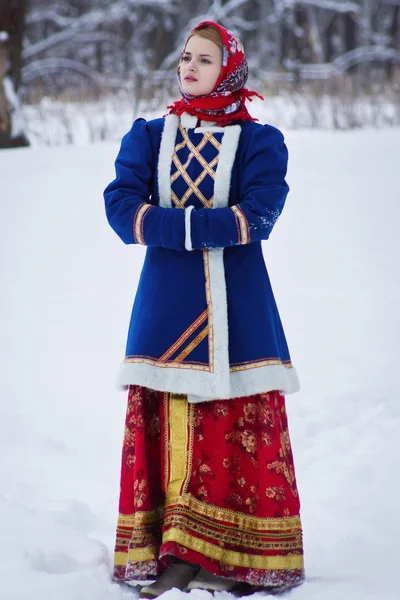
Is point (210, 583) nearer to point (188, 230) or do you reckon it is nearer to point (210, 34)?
point (188, 230)

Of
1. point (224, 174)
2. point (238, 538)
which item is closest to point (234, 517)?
point (238, 538)

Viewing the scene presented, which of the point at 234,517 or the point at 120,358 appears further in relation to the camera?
the point at 120,358

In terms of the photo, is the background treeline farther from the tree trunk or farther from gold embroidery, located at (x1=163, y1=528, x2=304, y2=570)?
gold embroidery, located at (x1=163, y1=528, x2=304, y2=570)

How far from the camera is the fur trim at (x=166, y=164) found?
236cm

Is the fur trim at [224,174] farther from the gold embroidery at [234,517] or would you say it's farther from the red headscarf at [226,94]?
the gold embroidery at [234,517]

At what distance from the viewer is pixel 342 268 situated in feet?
19.3

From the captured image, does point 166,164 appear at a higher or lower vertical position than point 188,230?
higher

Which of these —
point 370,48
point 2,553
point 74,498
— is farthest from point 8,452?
point 370,48

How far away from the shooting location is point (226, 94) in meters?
2.36

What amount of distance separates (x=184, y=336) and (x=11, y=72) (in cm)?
722

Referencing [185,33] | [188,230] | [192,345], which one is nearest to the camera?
[188,230]

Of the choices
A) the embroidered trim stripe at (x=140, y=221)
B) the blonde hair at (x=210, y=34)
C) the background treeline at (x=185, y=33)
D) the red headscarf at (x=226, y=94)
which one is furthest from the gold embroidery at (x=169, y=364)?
the background treeline at (x=185, y=33)

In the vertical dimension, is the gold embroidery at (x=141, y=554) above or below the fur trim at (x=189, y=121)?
below

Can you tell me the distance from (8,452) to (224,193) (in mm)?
1958
